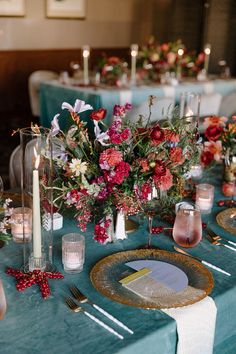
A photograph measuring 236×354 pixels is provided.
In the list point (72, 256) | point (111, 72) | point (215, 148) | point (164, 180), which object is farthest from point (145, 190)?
point (111, 72)

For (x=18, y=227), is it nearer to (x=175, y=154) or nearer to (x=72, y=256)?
(x=72, y=256)

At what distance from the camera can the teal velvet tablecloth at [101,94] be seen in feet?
15.2

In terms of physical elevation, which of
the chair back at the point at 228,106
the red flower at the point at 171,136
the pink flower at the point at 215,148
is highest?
the red flower at the point at 171,136

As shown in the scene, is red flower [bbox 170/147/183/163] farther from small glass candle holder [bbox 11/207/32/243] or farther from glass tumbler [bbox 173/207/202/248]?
small glass candle holder [bbox 11/207/32/243]

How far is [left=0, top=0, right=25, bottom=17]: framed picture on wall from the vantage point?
261 inches

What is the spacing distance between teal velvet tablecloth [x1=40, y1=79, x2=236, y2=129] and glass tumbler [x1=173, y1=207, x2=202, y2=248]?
2.75 meters

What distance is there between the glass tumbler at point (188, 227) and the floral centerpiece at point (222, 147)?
Answer: 0.57 m

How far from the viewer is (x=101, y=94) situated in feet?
15.0

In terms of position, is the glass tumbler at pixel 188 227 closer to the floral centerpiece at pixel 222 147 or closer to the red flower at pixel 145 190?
the red flower at pixel 145 190

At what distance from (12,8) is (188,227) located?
5.97 meters

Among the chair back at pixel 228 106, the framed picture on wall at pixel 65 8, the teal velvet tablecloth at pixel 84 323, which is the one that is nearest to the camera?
the teal velvet tablecloth at pixel 84 323

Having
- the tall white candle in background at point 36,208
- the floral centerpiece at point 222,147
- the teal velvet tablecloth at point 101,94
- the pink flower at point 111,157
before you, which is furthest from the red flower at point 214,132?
the teal velvet tablecloth at point 101,94

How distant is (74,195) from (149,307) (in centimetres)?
44

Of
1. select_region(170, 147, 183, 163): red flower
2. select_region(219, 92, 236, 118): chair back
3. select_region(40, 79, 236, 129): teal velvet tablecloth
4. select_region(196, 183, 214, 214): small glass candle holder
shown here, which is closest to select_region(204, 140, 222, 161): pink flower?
select_region(196, 183, 214, 214): small glass candle holder
